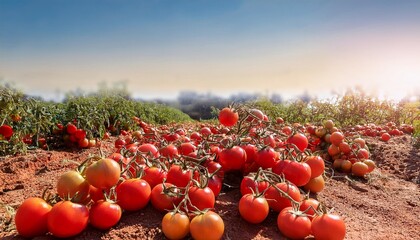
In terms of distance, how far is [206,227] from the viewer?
1.79m

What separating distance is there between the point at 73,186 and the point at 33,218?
0.26 m

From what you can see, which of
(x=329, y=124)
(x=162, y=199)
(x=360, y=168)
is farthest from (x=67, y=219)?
(x=329, y=124)

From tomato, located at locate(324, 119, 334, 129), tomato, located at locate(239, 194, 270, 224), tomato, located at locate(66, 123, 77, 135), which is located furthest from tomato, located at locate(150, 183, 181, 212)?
Result: tomato, located at locate(66, 123, 77, 135)

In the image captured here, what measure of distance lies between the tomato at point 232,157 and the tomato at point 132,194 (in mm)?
604

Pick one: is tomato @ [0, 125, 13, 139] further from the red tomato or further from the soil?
the red tomato

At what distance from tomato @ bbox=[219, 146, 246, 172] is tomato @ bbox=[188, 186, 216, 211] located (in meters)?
0.41

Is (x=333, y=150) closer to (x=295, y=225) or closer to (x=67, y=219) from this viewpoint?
(x=295, y=225)

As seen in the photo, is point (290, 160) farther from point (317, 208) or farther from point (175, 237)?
point (175, 237)

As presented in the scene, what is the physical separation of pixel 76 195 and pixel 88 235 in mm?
235

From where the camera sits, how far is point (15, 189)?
3688mm

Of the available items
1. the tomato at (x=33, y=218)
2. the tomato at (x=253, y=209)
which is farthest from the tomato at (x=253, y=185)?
Answer: the tomato at (x=33, y=218)

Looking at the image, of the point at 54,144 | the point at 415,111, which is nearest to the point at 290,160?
the point at 54,144

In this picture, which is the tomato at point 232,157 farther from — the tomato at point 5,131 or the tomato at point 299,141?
the tomato at point 5,131

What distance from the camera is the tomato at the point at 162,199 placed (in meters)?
2.05
